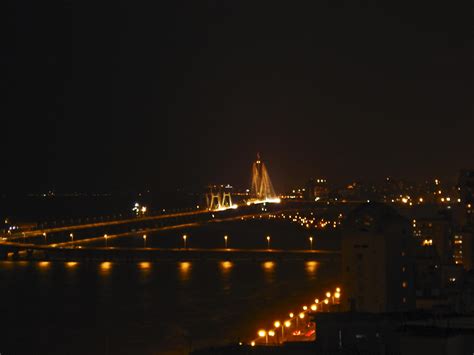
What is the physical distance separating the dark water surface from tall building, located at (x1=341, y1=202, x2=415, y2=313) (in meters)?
1.06

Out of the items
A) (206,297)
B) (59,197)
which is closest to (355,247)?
(206,297)

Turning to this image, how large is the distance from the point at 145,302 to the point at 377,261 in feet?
13.3

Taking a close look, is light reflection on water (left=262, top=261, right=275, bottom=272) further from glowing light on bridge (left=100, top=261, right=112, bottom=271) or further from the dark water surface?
glowing light on bridge (left=100, top=261, right=112, bottom=271)

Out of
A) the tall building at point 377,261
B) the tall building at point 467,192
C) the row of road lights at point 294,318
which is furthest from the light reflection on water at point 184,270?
the tall building at point 377,261

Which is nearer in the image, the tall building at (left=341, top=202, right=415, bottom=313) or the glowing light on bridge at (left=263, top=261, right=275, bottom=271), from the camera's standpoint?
the tall building at (left=341, top=202, right=415, bottom=313)

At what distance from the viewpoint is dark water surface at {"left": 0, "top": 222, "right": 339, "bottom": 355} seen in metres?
7.76

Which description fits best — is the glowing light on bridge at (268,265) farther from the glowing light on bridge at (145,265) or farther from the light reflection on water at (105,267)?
the light reflection on water at (105,267)

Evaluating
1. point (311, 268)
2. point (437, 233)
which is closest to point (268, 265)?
point (311, 268)

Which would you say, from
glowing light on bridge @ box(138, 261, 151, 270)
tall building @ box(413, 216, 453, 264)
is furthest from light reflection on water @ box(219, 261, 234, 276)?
tall building @ box(413, 216, 453, 264)

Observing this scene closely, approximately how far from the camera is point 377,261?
23.5ft

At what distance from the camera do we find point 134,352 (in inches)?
277

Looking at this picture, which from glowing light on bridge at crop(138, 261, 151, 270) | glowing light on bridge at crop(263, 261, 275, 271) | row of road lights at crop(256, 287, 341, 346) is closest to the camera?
row of road lights at crop(256, 287, 341, 346)

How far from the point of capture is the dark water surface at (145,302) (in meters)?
7.76

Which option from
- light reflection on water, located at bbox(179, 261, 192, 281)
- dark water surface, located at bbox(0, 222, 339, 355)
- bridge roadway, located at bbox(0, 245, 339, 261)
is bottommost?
dark water surface, located at bbox(0, 222, 339, 355)
